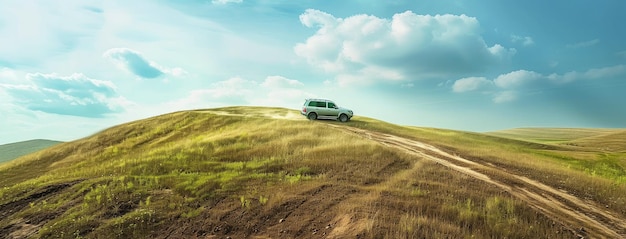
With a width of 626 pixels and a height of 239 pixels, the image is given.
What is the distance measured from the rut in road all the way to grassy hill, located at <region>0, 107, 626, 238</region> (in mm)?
74

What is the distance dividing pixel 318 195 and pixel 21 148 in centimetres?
16045

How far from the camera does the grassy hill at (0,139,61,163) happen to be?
129m

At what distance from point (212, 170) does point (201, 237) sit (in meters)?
8.19

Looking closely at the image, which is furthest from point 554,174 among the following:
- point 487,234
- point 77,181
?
point 77,181

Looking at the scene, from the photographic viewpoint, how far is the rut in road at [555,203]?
44.8ft

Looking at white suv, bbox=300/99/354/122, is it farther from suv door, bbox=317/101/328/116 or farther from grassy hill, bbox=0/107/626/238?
grassy hill, bbox=0/107/626/238

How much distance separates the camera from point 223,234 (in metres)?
13.0

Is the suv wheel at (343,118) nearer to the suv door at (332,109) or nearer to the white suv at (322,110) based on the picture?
the white suv at (322,110)

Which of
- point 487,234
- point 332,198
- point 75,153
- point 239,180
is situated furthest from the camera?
point 75,153

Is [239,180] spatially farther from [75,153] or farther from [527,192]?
[75,153]

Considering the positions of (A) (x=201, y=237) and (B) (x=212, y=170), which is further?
(B) (x=212, y=170)

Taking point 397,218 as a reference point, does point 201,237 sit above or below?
below

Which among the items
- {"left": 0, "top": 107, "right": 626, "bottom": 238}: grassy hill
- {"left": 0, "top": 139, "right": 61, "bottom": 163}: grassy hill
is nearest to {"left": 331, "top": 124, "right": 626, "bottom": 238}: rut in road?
{"left": 0, "top": 107, "right": 626, "bottom": 238}: grassy hill

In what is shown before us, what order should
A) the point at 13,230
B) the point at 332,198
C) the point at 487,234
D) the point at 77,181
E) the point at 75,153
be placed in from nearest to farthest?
the point at 487,234 → the point at 332,198 → the point at 13,230 → the point at 77,181 → the point at 75,153
